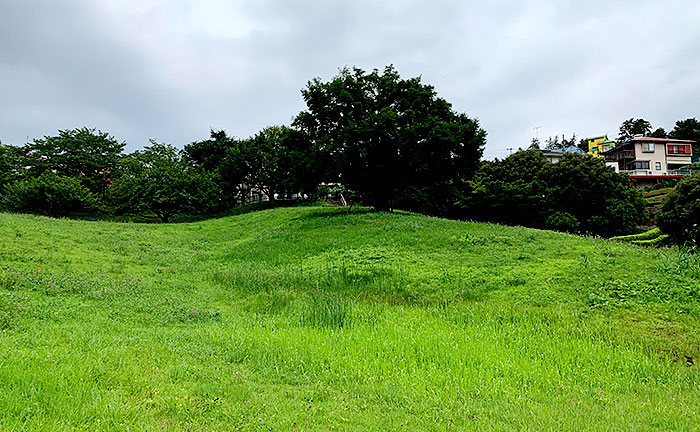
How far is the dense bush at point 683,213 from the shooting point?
18.8m

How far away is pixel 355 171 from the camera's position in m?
22.1

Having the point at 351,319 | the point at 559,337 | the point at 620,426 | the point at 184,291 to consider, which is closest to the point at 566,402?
the point at 620,426

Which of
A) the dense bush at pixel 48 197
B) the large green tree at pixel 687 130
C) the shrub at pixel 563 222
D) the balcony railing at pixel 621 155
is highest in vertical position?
the large green tree at pixel 687 130

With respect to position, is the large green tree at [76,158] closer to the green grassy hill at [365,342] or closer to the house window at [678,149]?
the green grassy hill at [365,342]

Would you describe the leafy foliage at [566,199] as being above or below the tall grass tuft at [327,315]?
above

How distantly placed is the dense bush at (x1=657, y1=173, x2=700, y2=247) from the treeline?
790 centimetres

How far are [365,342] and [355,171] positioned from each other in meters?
16.9

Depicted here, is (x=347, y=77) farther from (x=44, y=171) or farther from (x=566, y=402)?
(x=44, y=171)

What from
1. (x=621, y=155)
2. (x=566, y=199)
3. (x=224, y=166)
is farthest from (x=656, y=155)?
(x=224, y=166)

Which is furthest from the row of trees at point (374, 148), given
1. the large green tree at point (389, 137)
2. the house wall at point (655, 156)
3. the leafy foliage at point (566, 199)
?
the house wall at point (655, 156)

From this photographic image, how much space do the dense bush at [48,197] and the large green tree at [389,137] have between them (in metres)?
22.7

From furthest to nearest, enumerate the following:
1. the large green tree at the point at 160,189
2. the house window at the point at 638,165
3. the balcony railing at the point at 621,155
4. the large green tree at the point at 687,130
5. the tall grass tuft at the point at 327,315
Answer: the large green tree at the point at 687,130
the balcony railing at the point at 621,155
the house window at the point at 638,165
the large green tree at the point at 160,189
the tall grass tuft at the point at 327,315

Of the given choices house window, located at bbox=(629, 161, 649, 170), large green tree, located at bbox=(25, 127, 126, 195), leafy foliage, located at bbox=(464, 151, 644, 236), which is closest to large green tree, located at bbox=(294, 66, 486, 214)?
leafy foliage, located at bbox=(464, 151, 644, 236)

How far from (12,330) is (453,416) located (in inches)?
224
